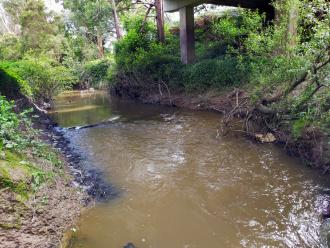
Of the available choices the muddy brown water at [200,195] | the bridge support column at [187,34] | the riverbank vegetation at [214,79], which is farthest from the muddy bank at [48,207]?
the bridge support column at [187,34]

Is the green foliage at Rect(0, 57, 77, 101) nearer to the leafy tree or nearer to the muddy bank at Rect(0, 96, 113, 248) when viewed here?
the leafy tree

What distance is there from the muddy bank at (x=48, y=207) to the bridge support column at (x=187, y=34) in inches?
391

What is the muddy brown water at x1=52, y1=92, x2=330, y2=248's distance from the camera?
151 inches

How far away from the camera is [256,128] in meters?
7.91

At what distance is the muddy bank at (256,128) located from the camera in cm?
577

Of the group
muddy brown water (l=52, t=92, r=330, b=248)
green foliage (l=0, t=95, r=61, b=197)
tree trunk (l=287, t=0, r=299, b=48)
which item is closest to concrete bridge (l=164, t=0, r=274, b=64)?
muddy brown water (l=52, t=92, r=330, b=248)

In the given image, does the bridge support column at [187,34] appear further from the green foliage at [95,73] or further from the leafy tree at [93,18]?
the green foliage at [95,73]

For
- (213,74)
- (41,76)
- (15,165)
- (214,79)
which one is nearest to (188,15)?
(213,74)

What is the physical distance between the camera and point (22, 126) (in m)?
6.68

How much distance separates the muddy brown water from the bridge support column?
6.65 metres

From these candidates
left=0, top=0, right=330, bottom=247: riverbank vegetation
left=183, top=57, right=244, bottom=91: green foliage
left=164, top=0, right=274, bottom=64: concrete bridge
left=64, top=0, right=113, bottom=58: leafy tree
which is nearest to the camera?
left=0, top=0, right=330, bottom=247: riverbank vegetation

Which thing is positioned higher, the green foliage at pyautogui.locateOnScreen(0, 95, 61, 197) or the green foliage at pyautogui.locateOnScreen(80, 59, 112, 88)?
the green foliage at pyautogui.locateOnScreen(80, 59, 112, 88)

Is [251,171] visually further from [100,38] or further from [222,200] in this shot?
[100,38]

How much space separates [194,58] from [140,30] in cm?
377
